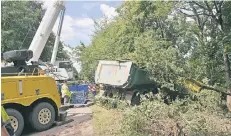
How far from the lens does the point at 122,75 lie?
12.8 meters

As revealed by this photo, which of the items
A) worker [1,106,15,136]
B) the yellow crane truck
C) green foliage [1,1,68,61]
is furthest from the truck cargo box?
green foliage [1,1,68,61]

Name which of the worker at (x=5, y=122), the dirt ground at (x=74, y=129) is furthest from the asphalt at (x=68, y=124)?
the worker at (x=5, y=122)

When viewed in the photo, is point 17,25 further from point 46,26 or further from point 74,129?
point 74,129

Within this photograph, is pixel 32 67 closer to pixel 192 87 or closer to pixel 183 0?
pixel 192 87

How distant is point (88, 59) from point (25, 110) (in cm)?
1349

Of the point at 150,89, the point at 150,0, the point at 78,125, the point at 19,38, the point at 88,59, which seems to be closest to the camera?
the point at 78,125

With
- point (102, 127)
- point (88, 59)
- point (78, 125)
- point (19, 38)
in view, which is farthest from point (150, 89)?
point (19, 38)

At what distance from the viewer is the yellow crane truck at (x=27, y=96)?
333 inches

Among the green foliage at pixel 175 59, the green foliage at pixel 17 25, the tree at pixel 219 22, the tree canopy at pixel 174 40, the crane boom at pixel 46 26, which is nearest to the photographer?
the green foliage at pixel 175 59

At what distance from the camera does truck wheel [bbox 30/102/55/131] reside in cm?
912

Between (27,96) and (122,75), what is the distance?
15.7 ft

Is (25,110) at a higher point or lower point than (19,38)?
lower

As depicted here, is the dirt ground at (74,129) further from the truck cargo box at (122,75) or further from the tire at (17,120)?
the truck cargo box at (122,75)

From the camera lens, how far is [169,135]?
694 centimetres
